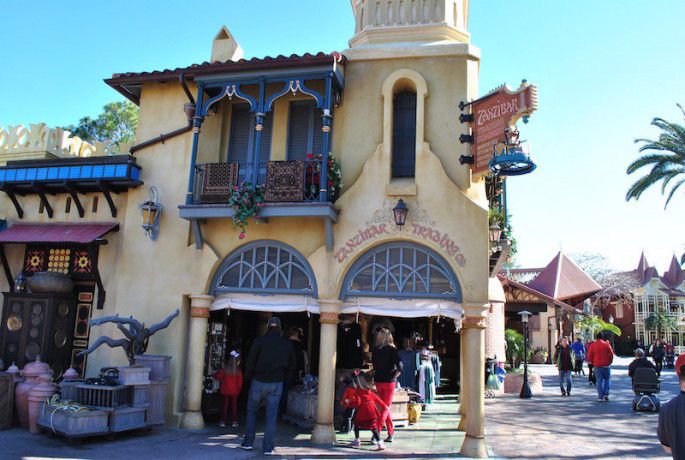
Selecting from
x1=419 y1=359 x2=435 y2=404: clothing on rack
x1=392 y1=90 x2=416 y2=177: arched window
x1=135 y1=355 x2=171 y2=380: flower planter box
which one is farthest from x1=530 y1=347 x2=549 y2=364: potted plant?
x1=135 y1=355 x2=171 y2=380: flower planter box

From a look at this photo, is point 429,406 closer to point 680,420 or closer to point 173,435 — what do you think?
point 173,435

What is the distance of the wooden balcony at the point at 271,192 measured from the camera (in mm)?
10320

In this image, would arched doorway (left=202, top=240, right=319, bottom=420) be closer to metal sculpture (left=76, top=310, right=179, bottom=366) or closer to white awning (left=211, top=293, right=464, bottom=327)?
white awning (left=211, top=293, right=464, bottom=327)

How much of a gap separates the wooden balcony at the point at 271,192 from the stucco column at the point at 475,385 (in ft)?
9.41

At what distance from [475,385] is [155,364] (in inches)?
232

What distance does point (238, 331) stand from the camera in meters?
13.2

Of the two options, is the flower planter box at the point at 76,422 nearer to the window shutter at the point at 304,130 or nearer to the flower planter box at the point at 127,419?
the flower planter box at the point at 127,419

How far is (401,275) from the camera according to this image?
10320mm

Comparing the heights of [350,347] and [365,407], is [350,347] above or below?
above

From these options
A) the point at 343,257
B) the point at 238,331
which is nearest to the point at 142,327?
the point at 238,331

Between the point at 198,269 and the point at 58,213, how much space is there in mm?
4215

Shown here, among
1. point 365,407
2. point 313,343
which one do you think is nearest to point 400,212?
point 365,407

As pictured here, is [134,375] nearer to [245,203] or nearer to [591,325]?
[245,203]

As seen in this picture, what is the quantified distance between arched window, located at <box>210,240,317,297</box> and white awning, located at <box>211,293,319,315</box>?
4.4 inches
